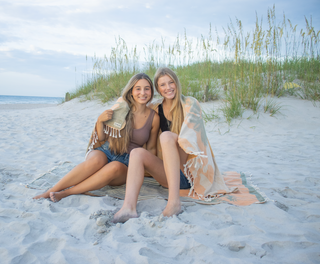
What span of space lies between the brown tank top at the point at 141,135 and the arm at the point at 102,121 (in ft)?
0.92

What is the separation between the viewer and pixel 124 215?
1.71m

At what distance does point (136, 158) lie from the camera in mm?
1991

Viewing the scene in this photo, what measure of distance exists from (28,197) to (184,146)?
1.43 metres

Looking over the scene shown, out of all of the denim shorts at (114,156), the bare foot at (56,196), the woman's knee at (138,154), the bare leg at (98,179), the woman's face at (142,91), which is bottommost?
the bare foot at (56,196)

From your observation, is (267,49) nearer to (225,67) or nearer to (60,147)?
(225,67)

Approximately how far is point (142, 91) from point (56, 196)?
1240mm

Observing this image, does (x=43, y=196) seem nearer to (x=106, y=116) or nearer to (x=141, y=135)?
(x=106, y=116)

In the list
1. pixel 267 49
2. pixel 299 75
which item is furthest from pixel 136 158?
pixel 299 75

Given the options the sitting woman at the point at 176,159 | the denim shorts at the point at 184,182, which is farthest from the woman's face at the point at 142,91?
the denim shorts at the point at 184,182

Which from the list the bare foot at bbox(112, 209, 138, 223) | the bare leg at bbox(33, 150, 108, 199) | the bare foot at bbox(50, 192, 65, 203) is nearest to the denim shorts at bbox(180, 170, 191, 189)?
the bare foot at bbox(112, 209, 138, 223)

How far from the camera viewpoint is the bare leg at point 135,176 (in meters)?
1.73

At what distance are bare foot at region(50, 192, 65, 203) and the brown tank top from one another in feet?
2.39

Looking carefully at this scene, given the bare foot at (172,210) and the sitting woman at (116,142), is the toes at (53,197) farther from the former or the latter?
the bare foot at (172,210)

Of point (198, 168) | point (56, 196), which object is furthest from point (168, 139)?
point (56, 196)
